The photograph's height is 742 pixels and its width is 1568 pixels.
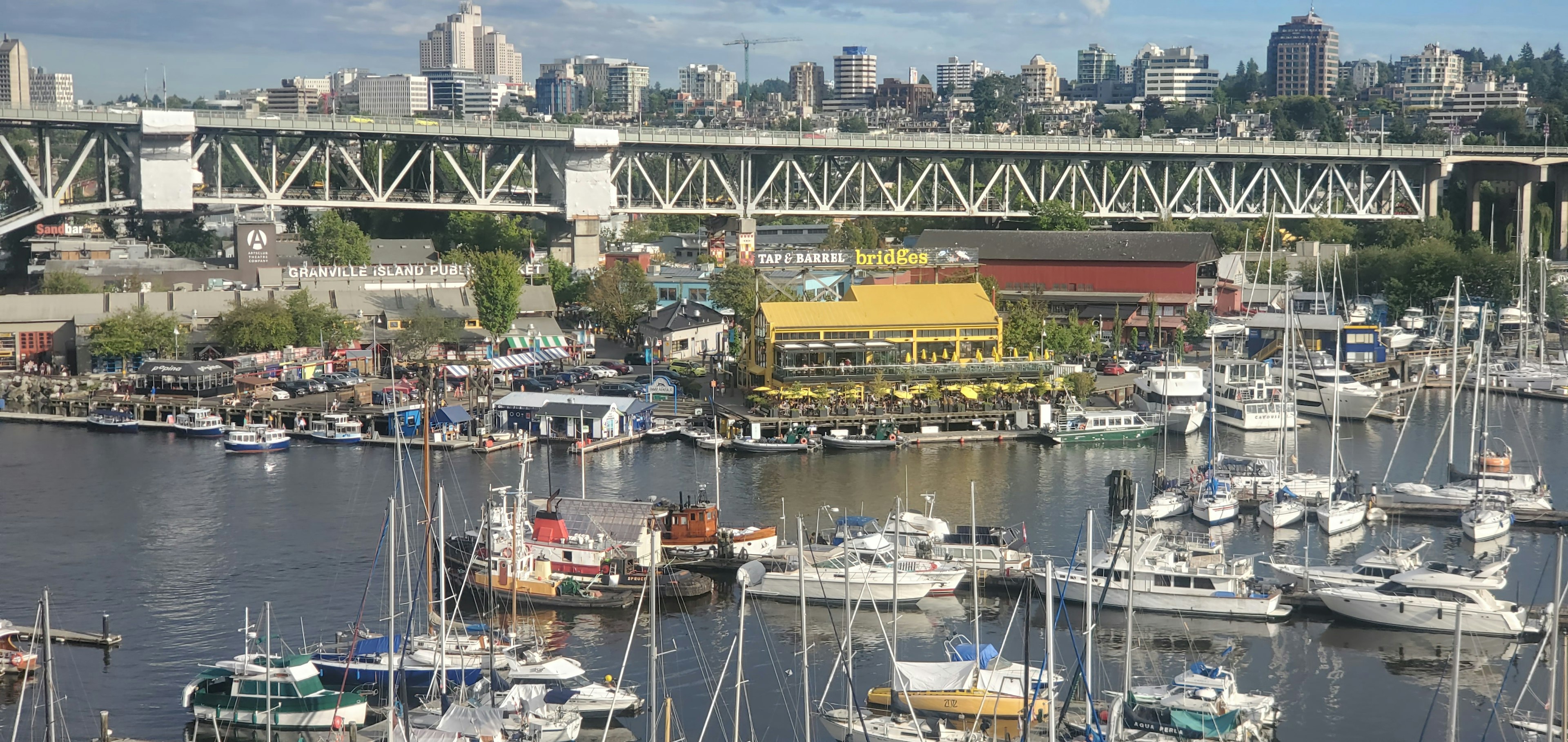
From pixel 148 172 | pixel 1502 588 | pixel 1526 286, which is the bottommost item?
pixel 1502 588

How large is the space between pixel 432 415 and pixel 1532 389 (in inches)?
919

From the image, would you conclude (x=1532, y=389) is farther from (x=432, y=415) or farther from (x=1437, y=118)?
(x=1437, y=118)

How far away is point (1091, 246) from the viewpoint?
155 ft

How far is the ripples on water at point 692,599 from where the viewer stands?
18.4 meters

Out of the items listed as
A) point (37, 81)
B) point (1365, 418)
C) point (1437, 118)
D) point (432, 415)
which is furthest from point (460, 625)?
point (37, 81)

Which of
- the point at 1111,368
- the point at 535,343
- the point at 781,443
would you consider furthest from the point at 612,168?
the point at 781,443

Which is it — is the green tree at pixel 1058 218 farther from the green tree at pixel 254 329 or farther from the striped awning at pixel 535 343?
the green tree at pixel 254 329

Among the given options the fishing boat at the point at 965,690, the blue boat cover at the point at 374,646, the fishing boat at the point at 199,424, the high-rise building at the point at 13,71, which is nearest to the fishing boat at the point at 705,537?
the blue boat cover at the point at 374,646

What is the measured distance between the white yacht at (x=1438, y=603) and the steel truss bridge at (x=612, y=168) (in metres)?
34.5

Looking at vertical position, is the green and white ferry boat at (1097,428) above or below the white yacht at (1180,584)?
above

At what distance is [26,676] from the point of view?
1695cm

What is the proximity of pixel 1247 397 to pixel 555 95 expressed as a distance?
5959 inches

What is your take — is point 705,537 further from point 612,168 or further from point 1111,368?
point 612,168

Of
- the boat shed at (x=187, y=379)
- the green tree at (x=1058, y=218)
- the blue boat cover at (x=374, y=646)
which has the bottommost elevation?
the blue boat cover at (x=374, y=646)
